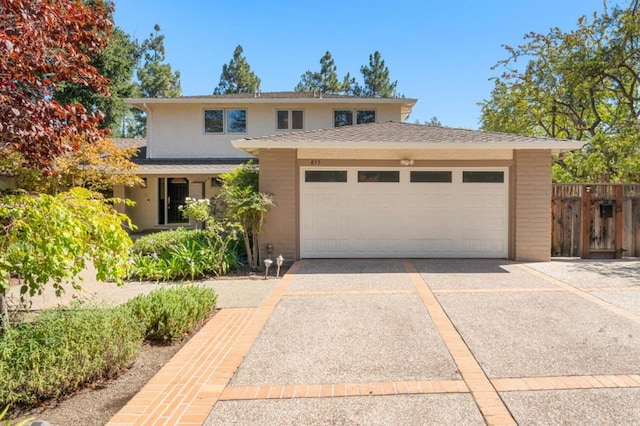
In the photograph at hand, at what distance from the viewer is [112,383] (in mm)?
3793

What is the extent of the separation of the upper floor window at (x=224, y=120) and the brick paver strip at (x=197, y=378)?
13.0 meters

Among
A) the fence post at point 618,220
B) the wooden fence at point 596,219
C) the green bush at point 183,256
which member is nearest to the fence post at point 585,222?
the wooden fence at point 596,219

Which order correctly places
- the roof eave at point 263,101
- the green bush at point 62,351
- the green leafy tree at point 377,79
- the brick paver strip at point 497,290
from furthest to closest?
the green leafy tree at point 377,79, the roof eave at point 263,101, the brick paver strip at point 497,290, the green bush at point 62,351

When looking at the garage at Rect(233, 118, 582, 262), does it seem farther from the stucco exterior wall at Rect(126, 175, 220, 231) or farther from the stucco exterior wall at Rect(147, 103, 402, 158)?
the stucco exterior wall at Rect(126, 175, 220, 231)

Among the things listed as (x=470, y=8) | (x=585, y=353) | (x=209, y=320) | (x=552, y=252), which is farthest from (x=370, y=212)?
(x=470, y=8)

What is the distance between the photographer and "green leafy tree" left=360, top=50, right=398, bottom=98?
43.5 m

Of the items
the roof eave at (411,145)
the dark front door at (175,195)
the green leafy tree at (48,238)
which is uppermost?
the roof eave at (411,145)

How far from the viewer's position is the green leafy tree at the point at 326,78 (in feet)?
144

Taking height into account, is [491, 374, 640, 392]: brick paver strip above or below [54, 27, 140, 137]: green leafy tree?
below

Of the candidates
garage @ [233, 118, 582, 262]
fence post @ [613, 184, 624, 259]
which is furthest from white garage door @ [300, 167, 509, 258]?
fence post @ [613, 184, 624, 259]

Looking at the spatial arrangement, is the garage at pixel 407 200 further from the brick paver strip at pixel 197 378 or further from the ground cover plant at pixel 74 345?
the ground cover plant at pixel 74 345

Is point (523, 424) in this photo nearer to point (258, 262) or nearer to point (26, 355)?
point (26, 355)

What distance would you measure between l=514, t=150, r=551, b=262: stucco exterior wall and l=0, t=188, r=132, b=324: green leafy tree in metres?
9.35

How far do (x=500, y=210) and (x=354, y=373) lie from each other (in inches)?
310
